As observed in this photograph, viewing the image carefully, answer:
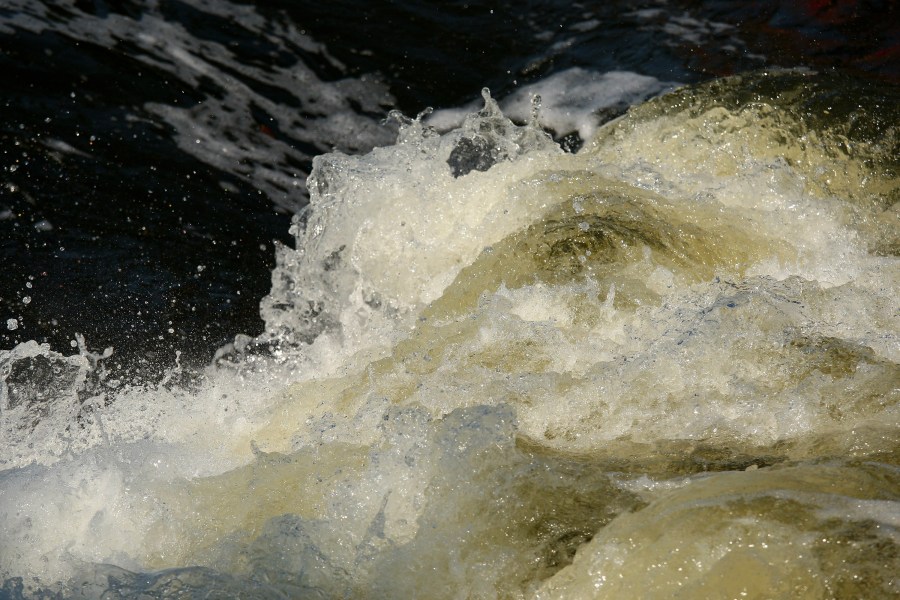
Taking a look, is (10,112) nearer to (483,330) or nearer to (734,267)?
(483,330)

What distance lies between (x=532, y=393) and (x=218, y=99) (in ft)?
13.4

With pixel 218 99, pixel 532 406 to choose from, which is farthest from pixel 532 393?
pixel 218 99

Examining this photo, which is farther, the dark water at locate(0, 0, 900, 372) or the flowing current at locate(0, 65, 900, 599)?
the dark water at locate(0, 0, 900, 372)

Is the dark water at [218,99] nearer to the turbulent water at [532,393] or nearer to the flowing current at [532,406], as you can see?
the turbulent water at [532,393]

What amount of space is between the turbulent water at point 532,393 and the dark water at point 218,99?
15 centimetres

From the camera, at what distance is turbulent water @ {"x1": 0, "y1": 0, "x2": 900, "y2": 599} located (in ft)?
5.72

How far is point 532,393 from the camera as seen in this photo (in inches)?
88.1

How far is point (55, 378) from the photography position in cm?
A: 334

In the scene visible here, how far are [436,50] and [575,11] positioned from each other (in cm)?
103

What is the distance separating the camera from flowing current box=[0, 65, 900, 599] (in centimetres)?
173

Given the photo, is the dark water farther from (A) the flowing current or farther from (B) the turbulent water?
(A) the flowing current

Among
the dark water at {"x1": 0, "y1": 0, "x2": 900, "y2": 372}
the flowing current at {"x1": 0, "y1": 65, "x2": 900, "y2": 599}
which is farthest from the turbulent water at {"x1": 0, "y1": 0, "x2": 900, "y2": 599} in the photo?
the dark water at {"x1": 0, "y1": 0, "x2": 900, "y2": 372}

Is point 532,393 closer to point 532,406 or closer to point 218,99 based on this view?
point 532,406

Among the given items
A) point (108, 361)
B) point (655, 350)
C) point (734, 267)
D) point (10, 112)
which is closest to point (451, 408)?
point (655, 350)
